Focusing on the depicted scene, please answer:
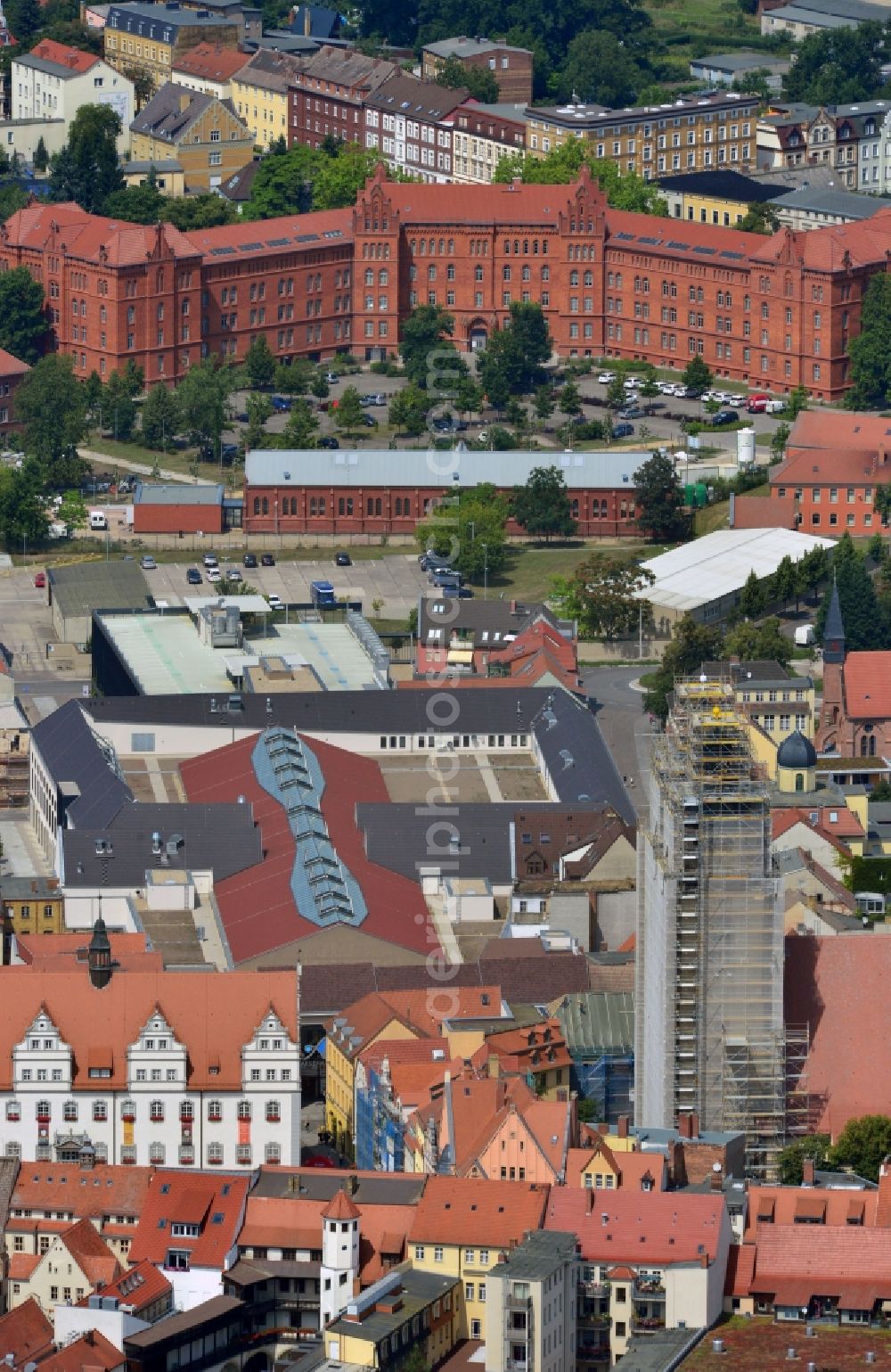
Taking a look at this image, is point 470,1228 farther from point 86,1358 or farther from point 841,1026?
point 841,1026

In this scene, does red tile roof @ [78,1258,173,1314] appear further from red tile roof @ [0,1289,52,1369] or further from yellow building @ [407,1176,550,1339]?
yellow building @ [407,1176,550,1339]

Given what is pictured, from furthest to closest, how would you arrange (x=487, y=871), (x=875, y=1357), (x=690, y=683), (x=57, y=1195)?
1. (x=487, y=871)
2. (x=690, y=683)
3. (x=57, y=1195)
4. (x=875, y=1357)

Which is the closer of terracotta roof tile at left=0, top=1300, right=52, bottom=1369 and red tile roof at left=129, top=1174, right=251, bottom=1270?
terracotta roof tile at left=0, top=1300, right=52, bottom=1369

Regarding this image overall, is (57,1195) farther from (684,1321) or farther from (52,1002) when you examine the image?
(684,1321)

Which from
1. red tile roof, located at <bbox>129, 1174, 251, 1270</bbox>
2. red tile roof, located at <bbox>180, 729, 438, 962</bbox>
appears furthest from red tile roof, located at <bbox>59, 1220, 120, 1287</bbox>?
red tile roof, located at <bbox>180, 729, 438, 962</bbox>

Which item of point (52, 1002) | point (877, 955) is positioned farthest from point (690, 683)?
point (52, 1002)

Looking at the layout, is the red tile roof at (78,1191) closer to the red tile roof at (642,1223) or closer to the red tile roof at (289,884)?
the red tile roof at (642,1223)
